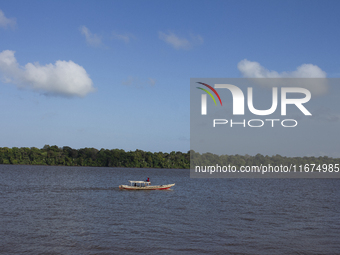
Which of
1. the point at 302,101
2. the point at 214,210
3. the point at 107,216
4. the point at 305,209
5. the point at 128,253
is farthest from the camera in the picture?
the point at 302,101

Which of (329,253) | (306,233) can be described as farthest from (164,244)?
(306,233)

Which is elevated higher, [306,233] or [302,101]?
[302,101]

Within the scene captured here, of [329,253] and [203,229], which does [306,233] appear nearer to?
[329,253]

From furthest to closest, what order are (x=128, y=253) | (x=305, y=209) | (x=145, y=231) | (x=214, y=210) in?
(x=305, y=209), (x=214, y=210), (x=145, y=231), (x=128, y=253)

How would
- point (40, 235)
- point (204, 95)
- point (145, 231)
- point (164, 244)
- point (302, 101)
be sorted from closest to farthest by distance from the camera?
point (164, 244), point (40, 235), point (145, 231), point (302, 101), point (204, 95)

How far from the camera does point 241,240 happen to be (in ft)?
86.2

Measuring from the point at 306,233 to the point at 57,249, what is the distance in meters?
22.3

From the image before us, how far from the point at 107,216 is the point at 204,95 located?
33.3 metres

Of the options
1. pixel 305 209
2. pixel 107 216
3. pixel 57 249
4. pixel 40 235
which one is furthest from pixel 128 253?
pixel 305 209

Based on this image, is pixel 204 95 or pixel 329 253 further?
pixel 204 95

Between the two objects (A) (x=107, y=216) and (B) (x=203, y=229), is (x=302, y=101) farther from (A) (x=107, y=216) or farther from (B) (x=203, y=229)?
(A) (x=107, y=216)

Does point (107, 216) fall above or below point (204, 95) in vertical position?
below

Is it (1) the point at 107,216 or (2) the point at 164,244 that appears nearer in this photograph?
(2) the point at 164,244

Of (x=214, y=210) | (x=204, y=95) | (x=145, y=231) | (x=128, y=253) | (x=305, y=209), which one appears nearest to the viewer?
(x=128, y=253)
